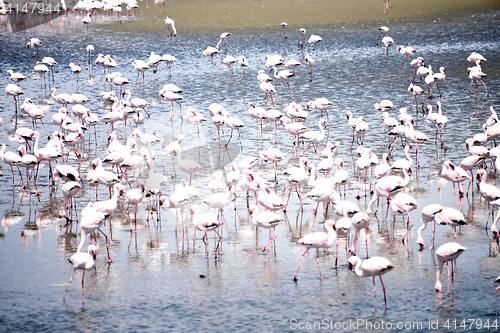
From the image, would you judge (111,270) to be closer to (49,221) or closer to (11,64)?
(49,221)

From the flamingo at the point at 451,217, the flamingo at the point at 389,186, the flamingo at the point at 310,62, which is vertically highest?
the flamingo at the point at 310,62

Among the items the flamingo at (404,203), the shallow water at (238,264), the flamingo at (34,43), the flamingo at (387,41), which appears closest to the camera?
the shallow water at (238,264)

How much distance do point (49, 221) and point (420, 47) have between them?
1901 cm

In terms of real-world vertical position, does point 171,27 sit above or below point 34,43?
above

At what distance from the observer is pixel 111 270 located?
24.9 feet

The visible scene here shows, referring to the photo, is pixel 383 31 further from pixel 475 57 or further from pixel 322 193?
pixel 322 193

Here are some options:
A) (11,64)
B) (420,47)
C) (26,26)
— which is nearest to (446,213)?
(420,47)

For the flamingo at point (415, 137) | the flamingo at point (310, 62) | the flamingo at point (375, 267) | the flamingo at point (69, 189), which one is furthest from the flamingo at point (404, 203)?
the flamingo at point (310, 62)

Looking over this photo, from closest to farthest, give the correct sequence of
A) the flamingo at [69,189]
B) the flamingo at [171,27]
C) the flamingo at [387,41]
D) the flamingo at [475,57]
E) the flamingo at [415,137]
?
the flamingo at [69,189]
the flamingo at [415,137]
the flamingo at [475,57]
the flamingo at [387,41]
the flamingo at [171,27]

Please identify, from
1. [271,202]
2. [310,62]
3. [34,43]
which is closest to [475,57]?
[310,62]

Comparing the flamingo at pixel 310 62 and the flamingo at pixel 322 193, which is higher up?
the flamingo at pixel 310 62

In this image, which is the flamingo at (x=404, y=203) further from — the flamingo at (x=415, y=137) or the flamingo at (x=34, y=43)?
the flamingo at (x=34, y=43)

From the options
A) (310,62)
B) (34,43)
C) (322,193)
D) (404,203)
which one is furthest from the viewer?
(34,43)

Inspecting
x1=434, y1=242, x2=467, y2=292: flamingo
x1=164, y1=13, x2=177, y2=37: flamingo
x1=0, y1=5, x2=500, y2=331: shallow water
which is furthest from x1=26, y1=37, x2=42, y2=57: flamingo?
x1=434, y1=242, x2=467, y2=292: flamingo
